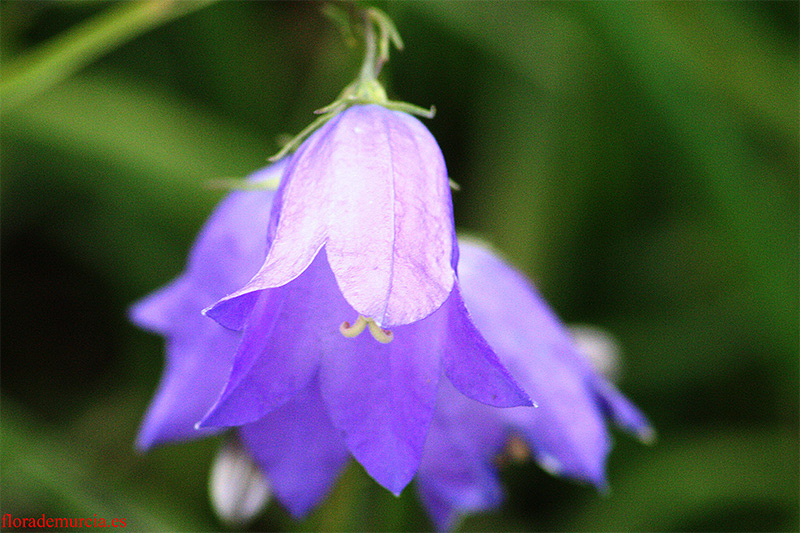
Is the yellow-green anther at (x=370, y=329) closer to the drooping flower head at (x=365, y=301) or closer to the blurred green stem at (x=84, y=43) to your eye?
the drooping flower head at (x=365, y=301)

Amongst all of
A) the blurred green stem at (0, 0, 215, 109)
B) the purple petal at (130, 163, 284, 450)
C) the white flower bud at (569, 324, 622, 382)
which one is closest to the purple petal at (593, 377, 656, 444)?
the white flower bud at (569, 324, 622, 382)

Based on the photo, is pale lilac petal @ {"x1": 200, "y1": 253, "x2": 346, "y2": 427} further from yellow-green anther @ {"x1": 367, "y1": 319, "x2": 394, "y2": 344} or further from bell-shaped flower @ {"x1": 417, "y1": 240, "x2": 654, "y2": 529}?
bell-shaped flower @ {"x1": 417, "y1": 240, "x2": 654, "y2": 529}

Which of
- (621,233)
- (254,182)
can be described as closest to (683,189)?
(621,233)

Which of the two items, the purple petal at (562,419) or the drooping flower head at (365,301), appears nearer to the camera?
the drooping flower head at (365,301)

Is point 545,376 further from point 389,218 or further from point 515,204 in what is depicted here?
point 515,204

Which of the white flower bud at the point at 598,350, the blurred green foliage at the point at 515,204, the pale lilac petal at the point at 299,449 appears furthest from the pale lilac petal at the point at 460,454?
the blurred green foliage at the point at 515,204

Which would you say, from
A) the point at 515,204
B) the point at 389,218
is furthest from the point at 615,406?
the point at 515,204

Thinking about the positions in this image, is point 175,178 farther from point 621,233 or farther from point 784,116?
point 784,116
